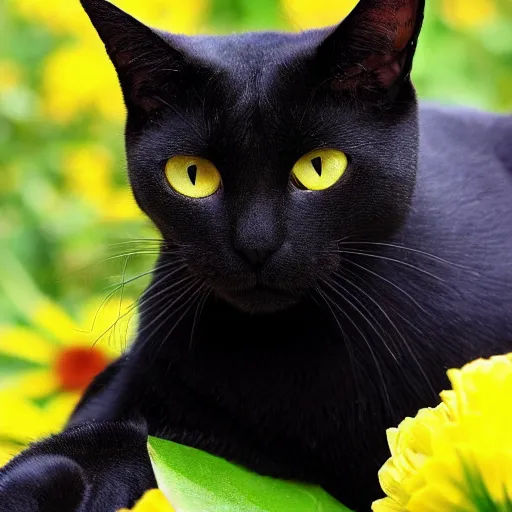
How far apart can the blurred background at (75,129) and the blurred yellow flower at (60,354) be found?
0.02 metres

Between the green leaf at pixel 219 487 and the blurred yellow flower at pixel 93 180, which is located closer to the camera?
the green leaf at pixel 219 487

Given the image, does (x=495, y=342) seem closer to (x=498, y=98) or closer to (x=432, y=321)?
(x=432, y=321)

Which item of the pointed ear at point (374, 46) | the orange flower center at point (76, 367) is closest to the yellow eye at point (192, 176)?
the pointed ear at point (374, 46)

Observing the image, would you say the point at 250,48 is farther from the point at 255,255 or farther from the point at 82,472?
the point at 82,472

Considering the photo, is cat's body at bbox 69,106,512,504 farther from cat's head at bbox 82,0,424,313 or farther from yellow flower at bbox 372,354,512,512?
yellow flower at bbox 372,354,512,512

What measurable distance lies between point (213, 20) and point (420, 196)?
86 centimetres

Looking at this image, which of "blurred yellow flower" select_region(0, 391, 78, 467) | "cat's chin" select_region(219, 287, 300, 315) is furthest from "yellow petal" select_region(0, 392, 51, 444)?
"cat's chin" select_region(219, 287, 300, 315)

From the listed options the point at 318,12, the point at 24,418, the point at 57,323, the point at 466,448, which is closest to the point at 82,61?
the point at 318,12

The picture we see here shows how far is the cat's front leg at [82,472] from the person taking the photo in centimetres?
62

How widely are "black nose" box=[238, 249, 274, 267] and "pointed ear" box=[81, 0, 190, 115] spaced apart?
148mm

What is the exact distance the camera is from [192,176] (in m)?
0.64

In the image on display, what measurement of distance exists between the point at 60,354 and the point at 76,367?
2 centimetres

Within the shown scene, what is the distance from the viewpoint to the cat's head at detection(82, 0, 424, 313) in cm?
61

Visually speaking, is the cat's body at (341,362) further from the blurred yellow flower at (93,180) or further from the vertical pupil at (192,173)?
the blurred yellow flower at (93,180)
